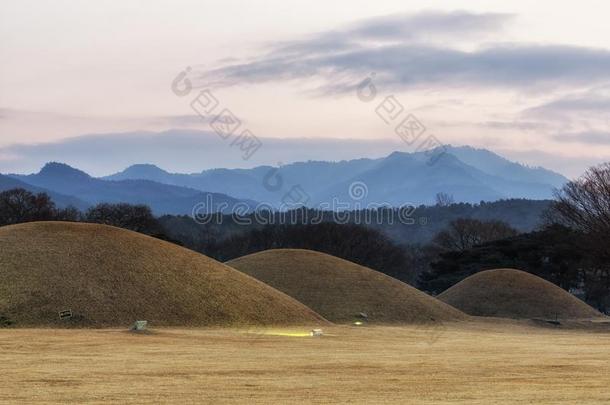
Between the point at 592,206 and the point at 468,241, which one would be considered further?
the point at 468,241

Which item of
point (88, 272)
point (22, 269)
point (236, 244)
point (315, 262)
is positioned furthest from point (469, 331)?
point (236, 244)

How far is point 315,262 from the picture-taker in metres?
76.4

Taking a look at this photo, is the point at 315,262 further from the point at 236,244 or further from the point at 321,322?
the point at 236,244

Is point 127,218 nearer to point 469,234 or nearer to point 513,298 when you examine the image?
point 513,298

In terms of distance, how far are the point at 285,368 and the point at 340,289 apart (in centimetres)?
3953

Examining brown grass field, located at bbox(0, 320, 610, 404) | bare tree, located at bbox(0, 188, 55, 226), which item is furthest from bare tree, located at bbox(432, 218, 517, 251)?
brown grass field, located at bbox(0, 320, 610, 404)

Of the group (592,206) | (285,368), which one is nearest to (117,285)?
(285,368)

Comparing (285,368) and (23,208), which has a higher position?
(23,208)

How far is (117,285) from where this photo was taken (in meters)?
52.7

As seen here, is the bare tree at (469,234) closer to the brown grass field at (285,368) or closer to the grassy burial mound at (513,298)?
the grassy burial mound at (513,298)

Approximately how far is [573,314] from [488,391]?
60088 millimetres

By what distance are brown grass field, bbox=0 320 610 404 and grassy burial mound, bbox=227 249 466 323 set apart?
57.6 feet

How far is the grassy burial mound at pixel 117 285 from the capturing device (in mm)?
49344

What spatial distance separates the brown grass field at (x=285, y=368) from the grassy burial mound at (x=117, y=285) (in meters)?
3.27
